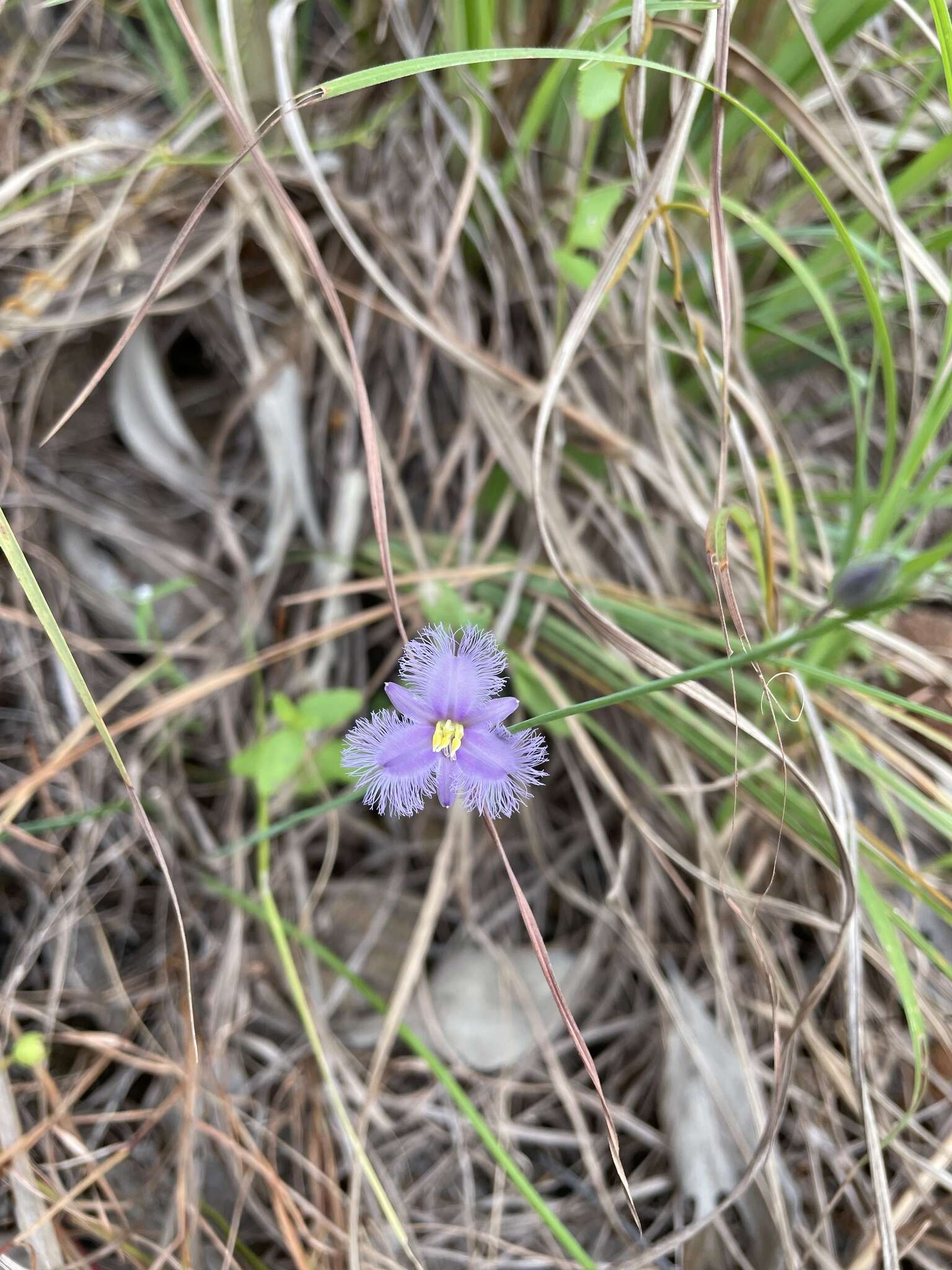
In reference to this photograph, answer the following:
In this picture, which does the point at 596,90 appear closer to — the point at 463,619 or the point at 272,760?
the point at 463,619

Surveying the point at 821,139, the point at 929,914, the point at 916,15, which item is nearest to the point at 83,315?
the point at 821,139

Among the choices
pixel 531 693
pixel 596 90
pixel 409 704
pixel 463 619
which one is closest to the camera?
pixel 409 704

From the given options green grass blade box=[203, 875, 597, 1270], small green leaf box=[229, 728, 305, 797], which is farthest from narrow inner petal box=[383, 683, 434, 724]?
green grass blade box=[203, 875, 597, 1270]

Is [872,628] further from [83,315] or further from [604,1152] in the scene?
[83,315]

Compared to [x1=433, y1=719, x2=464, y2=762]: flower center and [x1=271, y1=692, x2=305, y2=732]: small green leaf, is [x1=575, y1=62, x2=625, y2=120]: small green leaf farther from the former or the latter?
[x1=271, y1=692, x2=305, y2=732]: small green leaf

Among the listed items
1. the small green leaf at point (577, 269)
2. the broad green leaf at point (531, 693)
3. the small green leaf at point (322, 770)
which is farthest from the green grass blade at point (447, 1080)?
the small green leaf at point (577, 269)

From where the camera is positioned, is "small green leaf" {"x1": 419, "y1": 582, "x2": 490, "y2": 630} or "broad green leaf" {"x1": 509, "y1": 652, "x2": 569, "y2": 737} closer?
"small green leaf" {"x1": 419, "y1": 582, "x2": 490, "y2": 630}

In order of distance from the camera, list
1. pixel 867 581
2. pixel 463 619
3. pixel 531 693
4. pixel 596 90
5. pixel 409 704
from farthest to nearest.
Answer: pixel 531 693 → pixel 463 619 → pixel 596 90 → pixel 409 704 → pixel 867 581

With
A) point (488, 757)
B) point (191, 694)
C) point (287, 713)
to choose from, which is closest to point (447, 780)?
point (488, 757)
